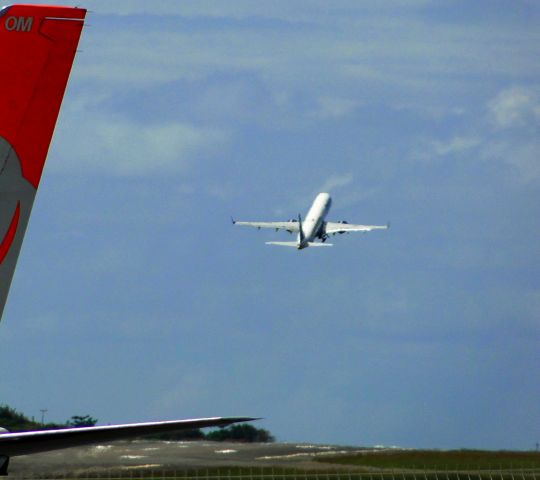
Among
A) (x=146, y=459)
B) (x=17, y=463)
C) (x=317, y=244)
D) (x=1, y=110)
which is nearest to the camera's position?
(x=1, y=110)

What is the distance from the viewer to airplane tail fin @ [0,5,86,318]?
1583 centimetres

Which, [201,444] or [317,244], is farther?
[317,244]

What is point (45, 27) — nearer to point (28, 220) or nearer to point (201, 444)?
point (28, 220)

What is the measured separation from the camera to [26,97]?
1606 cm

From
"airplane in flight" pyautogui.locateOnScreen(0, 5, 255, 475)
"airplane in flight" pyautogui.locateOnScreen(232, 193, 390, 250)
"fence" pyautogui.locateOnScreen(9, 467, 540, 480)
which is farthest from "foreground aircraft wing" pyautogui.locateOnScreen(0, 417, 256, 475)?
"airplane in flight" pyautogui.locateOnScreen(232, 193, 390, 250)

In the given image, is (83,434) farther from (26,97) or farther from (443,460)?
(443,460)

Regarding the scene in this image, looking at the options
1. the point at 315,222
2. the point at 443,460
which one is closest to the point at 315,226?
the point at 315,222

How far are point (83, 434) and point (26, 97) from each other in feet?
15.5

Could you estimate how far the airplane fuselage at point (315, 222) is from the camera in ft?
438

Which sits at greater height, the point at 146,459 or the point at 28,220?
the point at 146,459

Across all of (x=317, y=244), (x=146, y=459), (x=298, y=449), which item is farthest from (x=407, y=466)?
(x=317, y=244)

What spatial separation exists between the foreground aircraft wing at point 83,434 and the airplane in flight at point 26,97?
2.15m

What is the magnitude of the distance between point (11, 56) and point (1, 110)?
0.73 m

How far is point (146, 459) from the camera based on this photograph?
213 feet
